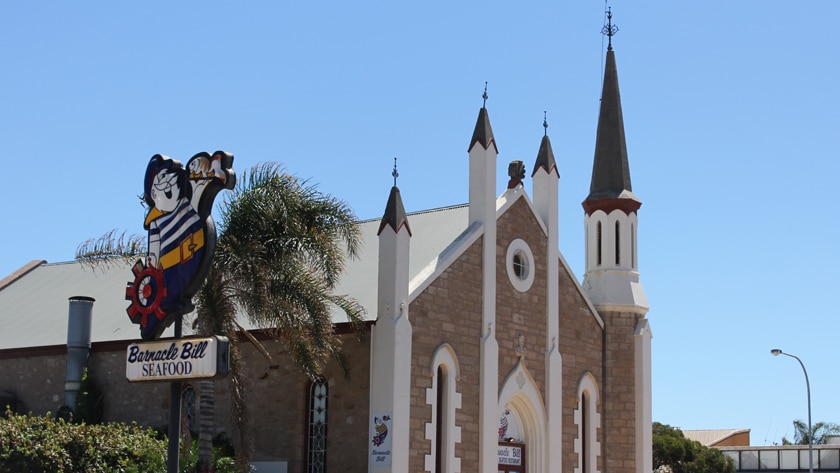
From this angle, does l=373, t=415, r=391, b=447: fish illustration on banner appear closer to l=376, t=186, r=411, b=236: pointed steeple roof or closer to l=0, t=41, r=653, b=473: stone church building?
l=0, t=41, r=653, b=473: stone church building

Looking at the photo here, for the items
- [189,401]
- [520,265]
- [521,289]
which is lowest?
[189,401]

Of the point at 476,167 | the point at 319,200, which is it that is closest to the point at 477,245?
the point at 476,167

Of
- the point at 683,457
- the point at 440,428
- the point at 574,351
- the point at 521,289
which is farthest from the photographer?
the point at 683,457

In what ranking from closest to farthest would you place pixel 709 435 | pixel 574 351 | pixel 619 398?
pixel 574 351, pixel 619 398, pixel 709 435

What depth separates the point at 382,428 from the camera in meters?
27.0

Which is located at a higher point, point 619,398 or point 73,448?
point 619,398

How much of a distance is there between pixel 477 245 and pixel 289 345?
6466mm

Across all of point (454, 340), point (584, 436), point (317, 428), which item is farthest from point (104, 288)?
point (584, 436)

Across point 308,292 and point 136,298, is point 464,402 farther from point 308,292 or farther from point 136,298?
point 136,298

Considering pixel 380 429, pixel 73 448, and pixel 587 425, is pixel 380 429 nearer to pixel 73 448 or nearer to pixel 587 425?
pixel 73 448

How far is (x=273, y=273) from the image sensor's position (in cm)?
2442

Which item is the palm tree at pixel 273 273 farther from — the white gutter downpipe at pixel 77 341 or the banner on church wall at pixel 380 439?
the white gutter downpipe at pixel 77 341

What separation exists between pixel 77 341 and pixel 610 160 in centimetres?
1561

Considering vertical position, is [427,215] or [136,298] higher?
[427,215]
